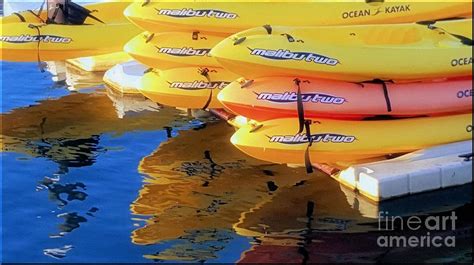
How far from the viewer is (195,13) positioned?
28.9 ft

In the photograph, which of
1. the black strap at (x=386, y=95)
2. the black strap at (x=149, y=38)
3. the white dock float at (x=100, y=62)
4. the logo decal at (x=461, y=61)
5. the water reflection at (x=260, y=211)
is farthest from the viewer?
the white dock float at (x=100, y=62)

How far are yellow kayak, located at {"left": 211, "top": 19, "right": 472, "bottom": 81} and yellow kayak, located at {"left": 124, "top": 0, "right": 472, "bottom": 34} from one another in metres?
0.83

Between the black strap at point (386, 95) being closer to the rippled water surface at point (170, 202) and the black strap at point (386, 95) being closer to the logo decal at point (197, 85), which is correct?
the rippled water surface at point (170, 202)

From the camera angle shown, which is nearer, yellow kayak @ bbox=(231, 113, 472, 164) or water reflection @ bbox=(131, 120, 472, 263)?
water reflection @ bbox=(131, 120, 472, 263)

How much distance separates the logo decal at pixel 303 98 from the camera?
741 cm

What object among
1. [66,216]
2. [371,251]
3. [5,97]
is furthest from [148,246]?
[5,97]

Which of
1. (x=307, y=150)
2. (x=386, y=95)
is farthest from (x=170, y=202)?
(x=386, y=95)

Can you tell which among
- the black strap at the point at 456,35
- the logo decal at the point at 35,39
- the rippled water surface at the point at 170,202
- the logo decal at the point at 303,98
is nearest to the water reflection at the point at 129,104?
the rippled water surface at the point at 170,202

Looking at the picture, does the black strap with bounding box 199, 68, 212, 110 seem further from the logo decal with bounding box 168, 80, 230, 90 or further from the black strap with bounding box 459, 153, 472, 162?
the black strap with bounding box 459, 153, 472, 162

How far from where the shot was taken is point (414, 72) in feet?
25.0

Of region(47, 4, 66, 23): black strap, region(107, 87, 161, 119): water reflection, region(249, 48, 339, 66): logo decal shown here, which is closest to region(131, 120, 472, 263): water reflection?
region(249, 48, 339, 66): logo decal

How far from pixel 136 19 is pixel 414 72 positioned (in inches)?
125

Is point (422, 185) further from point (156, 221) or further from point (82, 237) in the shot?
point (82, 237)

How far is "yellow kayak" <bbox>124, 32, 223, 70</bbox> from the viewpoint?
9047mm
